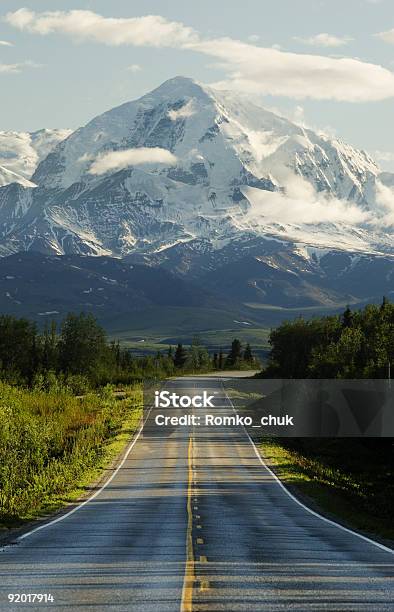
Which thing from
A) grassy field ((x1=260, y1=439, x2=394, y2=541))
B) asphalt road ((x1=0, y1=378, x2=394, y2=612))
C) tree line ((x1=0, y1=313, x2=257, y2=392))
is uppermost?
tree line ((x1=0, y1=313, x2=257, y2=392))

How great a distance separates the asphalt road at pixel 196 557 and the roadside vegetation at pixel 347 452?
3249 millimetres

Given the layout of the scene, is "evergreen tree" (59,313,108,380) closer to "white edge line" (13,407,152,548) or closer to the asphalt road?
"white edge line" (13,407,152,548)

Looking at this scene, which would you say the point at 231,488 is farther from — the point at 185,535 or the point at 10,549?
the point at 10,549

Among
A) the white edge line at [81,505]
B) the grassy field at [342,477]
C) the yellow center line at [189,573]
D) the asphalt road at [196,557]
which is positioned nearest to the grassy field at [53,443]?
the white edge line at [81,505]

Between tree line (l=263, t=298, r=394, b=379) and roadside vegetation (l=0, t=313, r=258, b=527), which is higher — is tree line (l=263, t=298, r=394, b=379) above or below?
above

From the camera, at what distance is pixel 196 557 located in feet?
98.6

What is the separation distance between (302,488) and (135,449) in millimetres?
27082

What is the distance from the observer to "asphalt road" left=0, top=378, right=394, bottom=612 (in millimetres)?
22969

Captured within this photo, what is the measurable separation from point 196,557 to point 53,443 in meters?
61.5

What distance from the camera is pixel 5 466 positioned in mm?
69250

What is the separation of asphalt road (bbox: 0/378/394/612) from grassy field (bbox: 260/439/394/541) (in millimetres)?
2097
